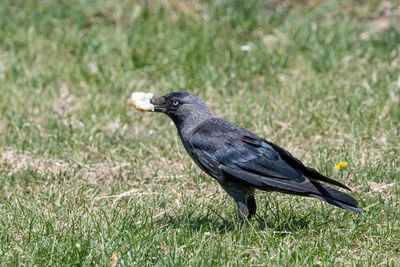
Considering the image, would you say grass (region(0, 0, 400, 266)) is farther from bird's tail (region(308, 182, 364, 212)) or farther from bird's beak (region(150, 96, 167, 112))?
bird's beak (region(150, 96, 167, 112))

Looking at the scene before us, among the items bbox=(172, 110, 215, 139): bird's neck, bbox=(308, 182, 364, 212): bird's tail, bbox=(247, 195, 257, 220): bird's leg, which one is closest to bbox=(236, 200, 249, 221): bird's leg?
bbox=(247, 195, 257, 220): bird's leg

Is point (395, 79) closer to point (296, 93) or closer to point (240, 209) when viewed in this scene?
point (296, 93)

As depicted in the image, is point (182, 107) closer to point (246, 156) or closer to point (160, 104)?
point (160, 104)

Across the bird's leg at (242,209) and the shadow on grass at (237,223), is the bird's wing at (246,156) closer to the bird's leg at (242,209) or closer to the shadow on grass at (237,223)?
the bird's leg at (242,209)

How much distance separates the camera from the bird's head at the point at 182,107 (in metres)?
4.92

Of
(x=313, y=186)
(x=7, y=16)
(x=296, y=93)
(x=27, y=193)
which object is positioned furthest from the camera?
(x=7, y=16)

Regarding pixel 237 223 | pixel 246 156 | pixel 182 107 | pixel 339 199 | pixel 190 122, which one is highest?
pixel 182 107

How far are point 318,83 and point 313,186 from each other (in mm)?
3395

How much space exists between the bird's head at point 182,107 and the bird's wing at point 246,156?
0.18 m

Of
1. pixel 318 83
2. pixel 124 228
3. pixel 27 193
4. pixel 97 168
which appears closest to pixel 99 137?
pixel 97 168

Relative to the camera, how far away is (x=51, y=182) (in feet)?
18.2

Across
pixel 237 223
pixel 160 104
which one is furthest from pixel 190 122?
pixel 237 223

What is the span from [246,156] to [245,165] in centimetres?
9

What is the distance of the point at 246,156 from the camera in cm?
451
